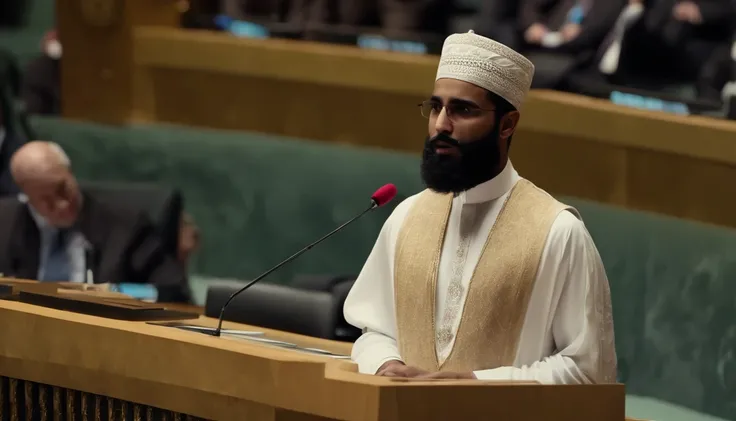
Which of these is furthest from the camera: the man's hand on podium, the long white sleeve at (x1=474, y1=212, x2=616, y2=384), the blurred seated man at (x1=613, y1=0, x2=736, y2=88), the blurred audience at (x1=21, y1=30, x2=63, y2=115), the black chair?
the blurred audience at (x1=21, y1=30, x2=63, y2=115)

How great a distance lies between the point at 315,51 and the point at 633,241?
2.50 metres

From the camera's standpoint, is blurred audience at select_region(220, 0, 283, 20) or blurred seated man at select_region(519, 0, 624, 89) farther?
blurred audience at select_region(220, 0, 283, 20)

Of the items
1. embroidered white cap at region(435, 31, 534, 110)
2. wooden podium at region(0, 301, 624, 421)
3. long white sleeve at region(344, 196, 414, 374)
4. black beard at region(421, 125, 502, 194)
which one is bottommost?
wooden podium at region(0, 301, 624, 421)

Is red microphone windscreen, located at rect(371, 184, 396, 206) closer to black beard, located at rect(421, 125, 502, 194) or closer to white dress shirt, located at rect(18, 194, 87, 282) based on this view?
black beard, located at rect(421, 125, 502, 194)

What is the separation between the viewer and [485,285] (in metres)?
3.64

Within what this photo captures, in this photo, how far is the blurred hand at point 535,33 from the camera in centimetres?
768

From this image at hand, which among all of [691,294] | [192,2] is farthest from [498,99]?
[192,2]

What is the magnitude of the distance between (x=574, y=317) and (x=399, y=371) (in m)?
0.43

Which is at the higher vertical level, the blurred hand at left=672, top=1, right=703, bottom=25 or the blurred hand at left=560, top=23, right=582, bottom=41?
the blurred hand at left=672, top=1, right=703, bottom=25

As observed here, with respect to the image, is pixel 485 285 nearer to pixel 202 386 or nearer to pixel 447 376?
pixel 447 376

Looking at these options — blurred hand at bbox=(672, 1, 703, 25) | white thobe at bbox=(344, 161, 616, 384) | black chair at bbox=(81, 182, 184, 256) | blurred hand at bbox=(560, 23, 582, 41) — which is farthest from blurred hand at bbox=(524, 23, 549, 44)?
white thobe at bbox=(344, 161, 616, 384)

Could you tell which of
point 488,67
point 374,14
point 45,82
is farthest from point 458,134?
point 45,82

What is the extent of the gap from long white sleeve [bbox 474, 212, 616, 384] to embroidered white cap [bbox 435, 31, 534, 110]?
1.10 ft

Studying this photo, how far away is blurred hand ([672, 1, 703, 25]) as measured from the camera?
7109 millimetres
